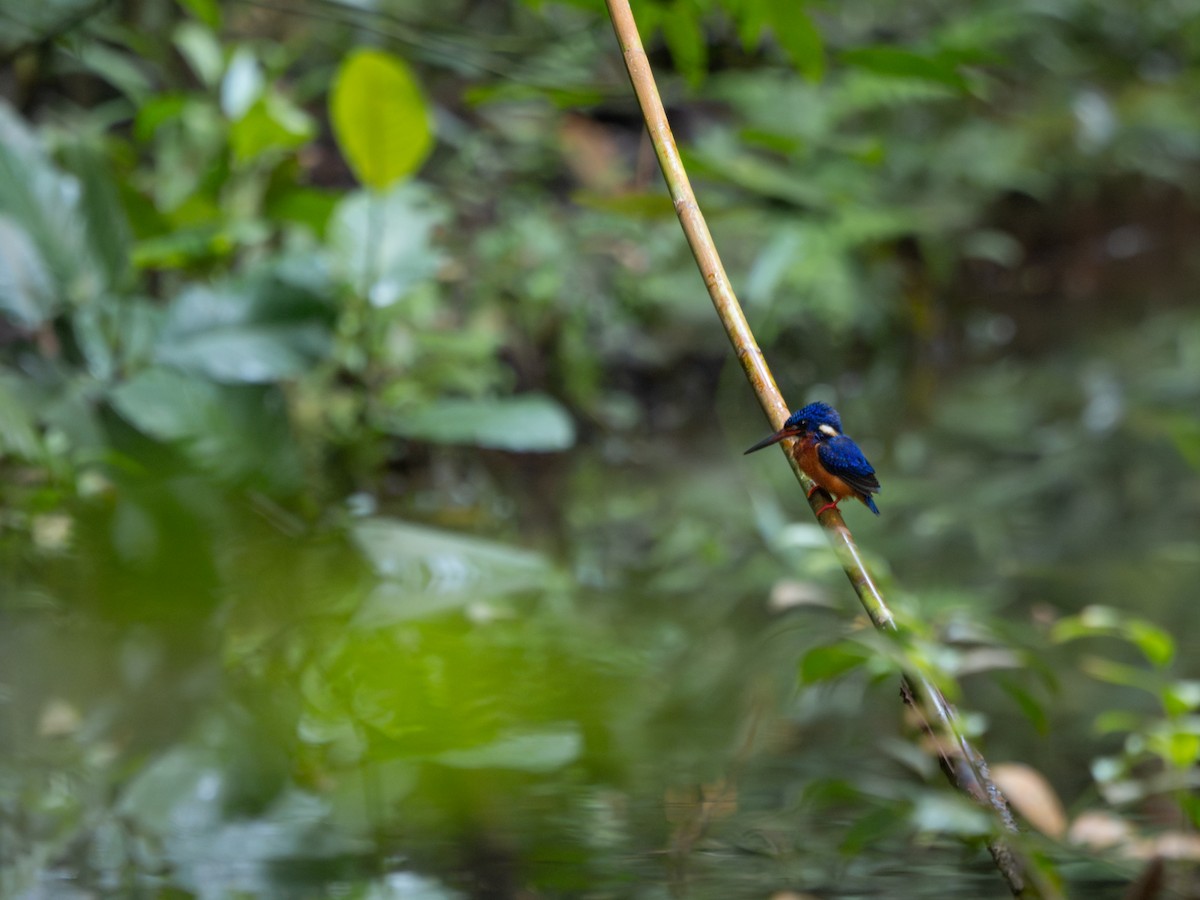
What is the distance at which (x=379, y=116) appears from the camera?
1925mm

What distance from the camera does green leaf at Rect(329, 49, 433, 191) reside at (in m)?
1.87

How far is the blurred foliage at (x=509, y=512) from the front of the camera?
0.97 m

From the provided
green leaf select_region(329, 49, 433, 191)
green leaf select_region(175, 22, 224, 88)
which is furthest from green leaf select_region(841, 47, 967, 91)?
green leaf select_region(175, 22, 224, 88)

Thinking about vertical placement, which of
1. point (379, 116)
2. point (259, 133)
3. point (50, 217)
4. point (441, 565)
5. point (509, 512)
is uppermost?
point (259, 133)

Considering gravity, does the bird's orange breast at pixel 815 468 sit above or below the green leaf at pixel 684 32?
below

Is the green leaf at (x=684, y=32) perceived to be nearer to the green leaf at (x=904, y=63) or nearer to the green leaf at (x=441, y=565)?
the green leaf at (x=904, y=63)

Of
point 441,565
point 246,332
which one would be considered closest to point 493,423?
point 246,332

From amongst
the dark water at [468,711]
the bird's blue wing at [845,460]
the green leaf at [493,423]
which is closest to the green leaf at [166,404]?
the dark water at [468,711]

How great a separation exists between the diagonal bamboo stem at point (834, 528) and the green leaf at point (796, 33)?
52 centimetres

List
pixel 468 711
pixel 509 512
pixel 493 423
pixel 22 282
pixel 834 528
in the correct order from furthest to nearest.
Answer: pixel 509 512 < pixel 493 423 < pixel 22 282 < pixel 834 528 < pixel 468 711

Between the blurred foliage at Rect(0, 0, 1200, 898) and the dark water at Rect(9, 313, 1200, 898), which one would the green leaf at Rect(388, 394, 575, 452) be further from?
the dark water at Rect(9, 313, 1200, 898)

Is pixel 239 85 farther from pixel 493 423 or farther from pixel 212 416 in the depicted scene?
pixel 212 416

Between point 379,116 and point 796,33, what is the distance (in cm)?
98

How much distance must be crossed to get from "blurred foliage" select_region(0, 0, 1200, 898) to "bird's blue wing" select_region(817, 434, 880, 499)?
0.45 feet
